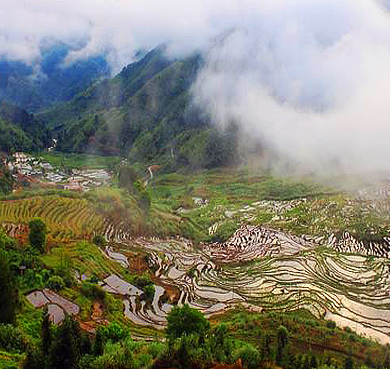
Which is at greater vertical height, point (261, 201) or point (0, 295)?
point (261, 201)

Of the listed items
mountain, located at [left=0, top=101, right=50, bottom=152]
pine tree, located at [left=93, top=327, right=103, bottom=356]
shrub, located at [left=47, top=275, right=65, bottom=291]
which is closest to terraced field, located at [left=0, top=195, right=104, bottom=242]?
shrub, located at [left=47, top=275, right=65, bottom=291]

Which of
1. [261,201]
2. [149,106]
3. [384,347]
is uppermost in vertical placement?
[149,106]

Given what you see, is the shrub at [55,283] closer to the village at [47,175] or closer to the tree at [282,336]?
the tree at [282,336]

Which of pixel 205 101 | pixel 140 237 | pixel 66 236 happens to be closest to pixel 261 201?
pixel 140 237

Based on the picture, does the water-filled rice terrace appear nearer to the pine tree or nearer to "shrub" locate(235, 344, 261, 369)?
the pine tree

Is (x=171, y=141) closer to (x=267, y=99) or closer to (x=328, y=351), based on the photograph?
(x=267, y=99)

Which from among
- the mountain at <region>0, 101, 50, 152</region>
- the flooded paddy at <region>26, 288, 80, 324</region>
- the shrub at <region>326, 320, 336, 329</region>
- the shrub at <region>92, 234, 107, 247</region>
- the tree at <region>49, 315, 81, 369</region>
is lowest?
the flooded paddy at <region>26, 288, 80, 324</region>

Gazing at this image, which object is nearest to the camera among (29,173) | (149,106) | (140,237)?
(140,237)

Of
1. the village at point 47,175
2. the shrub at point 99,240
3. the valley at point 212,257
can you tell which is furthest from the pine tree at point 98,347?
the village at point 47,175
